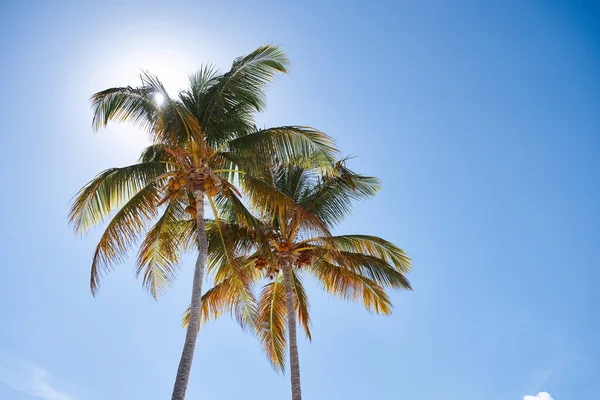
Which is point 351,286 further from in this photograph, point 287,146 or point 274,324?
point 287,146

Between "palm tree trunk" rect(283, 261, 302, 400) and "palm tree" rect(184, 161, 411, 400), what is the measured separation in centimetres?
2

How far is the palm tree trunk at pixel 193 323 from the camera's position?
31.2 ft

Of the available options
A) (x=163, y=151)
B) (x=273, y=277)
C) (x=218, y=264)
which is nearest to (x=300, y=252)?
(x=273, y=277)

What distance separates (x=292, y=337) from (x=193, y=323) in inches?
137

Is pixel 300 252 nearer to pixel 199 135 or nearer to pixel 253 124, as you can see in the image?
pixel 253 124

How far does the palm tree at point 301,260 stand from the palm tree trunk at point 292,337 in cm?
2

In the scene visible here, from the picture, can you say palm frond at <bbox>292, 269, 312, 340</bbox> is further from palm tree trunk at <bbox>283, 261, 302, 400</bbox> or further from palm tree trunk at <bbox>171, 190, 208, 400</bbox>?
palm tree trunk at <bbox>171, 190, 208, 400</bbox>

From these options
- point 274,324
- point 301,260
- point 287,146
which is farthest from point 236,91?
point 274,324

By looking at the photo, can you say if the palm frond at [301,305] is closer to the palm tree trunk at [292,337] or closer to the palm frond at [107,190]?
the palm tree trunk at [292,337]

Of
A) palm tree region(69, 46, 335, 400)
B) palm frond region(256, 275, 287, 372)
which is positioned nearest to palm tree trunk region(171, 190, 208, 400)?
palm tree region(69, 46, 335, 400)

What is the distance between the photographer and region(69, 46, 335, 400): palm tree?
1133cm

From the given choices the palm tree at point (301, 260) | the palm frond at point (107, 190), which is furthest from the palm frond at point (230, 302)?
the palm frond at point (107, 190)

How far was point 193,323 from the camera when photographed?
10469 mm

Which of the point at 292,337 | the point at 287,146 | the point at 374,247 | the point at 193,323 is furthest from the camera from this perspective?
the point at 374,247
